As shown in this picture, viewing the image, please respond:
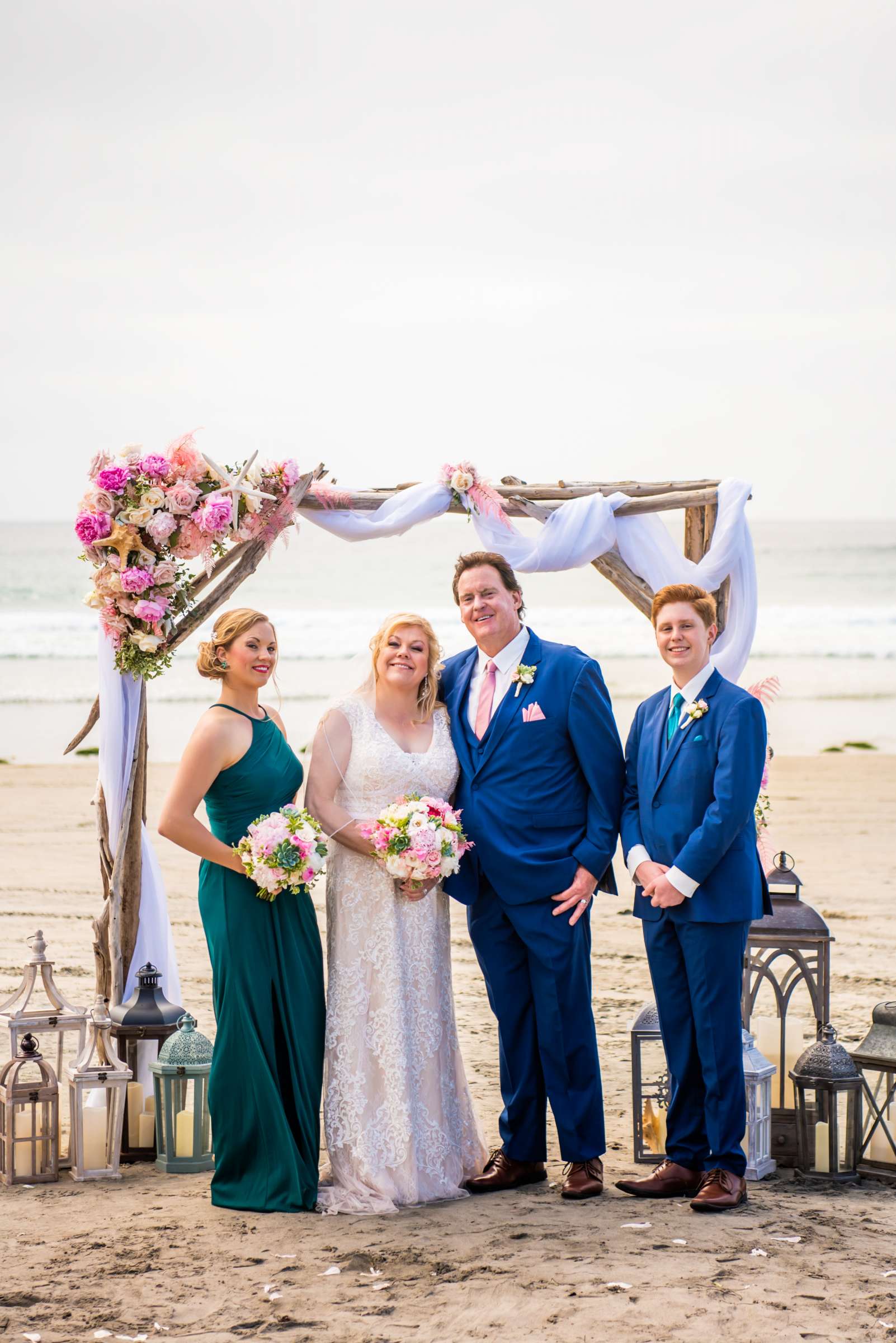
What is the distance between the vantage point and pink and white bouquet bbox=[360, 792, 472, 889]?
4090mm

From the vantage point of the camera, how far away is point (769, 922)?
4.84 m

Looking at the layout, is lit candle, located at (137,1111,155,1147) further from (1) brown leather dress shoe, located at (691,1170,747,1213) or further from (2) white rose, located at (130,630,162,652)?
(1) brown leather dress shoe, located at (691,1170,747,1213)

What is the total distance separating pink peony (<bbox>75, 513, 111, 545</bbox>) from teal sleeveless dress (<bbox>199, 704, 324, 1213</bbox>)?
3.24 ft

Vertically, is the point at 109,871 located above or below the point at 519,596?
below

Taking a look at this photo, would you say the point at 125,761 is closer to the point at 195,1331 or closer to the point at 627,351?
the point at 195,1331

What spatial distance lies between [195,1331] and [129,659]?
2.49 metres

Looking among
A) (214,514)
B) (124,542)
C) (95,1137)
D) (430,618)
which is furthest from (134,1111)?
(430,618)

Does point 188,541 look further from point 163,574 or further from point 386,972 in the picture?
point 386,972

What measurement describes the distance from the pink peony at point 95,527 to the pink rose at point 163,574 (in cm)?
23

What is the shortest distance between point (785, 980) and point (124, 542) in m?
2.96

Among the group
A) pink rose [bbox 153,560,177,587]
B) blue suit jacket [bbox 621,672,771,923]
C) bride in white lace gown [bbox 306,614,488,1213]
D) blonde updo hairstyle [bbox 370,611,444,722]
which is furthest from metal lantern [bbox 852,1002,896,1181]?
pink rose [bbox 153,560,177,587]

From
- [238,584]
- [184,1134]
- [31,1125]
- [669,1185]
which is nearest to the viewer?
[669,1185]

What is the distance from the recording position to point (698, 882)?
414 cm

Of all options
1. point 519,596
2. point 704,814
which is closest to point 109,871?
point 519,596
